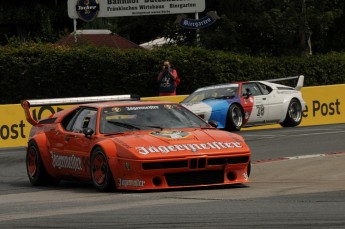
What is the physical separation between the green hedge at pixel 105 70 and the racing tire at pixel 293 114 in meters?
4.91

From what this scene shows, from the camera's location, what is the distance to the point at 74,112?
44.5 ft

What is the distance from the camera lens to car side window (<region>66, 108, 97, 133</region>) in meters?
12.8

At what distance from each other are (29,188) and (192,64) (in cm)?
1740

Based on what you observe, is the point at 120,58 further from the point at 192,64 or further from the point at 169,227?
the point at 169,227

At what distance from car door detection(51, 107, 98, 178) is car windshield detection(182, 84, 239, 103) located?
1145cm

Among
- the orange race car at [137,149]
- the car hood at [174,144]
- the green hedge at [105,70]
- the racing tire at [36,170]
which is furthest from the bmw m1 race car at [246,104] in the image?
the car hood at [174,144]

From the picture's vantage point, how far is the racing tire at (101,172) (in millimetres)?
11781

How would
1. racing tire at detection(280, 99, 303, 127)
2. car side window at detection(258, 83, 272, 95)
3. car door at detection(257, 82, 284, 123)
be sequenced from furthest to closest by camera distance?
1. racing tire at detection(280, 99, 303, 127)
2. car side window at detection(258, 83, 272, 95)
3. car door at detection(257, 82, 284, 123)

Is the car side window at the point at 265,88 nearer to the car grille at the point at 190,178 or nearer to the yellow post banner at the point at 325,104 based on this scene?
the yellow post banner at the point at 325,104

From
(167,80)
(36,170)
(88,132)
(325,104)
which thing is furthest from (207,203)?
(325,104)

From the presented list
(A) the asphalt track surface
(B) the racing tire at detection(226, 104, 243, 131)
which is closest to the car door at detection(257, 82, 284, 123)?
(B) the racing tire at detection(226, 104, 243, 131)

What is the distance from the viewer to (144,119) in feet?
41.5

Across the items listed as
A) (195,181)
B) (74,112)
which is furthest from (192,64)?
(195,181)

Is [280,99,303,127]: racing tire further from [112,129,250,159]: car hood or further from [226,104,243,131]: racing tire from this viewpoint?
[112,129,250,159]: car hood
